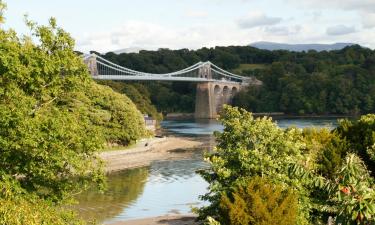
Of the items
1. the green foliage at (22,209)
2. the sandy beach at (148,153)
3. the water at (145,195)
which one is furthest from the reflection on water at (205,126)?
the green foliage at (22,209)

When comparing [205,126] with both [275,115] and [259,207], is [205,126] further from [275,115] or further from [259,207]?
[259,207]

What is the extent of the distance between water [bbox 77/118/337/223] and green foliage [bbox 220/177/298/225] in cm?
900

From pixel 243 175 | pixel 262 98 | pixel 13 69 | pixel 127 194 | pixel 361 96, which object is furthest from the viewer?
pixel 262 98

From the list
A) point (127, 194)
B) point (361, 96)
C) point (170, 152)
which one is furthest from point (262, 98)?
point (127, 194)

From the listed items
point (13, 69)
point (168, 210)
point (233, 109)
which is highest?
point (13, 69)

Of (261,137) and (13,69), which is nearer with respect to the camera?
(13,69)

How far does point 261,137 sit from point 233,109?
2.27 metres

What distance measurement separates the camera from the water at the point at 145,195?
40250 mm

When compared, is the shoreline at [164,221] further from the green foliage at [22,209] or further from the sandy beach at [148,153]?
the sandy beach at [148,153]

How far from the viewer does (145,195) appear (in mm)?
Answer: 47594

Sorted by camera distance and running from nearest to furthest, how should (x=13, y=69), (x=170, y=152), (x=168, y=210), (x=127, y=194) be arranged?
(x=13, y=69)
(x=168, y=210)
(x=127, y=194)
(x=170, y=152)

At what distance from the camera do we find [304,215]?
2731 centimetres

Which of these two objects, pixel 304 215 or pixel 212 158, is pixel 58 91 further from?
pixel 304 215

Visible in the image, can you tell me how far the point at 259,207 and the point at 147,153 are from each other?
55465mm
